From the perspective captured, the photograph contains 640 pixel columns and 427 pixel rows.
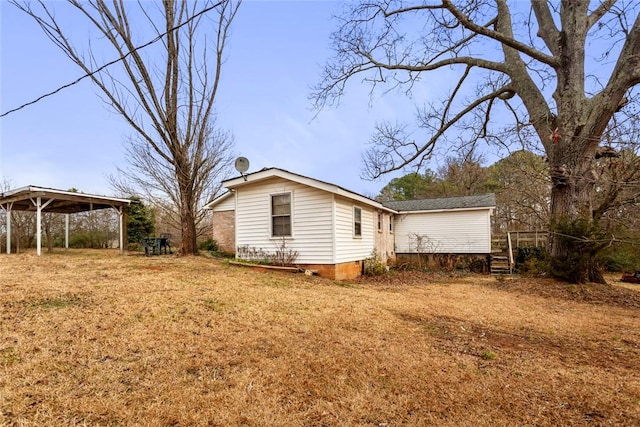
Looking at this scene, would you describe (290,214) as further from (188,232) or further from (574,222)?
(574,222)

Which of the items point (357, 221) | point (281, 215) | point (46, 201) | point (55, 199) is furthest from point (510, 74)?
point (46, 201)

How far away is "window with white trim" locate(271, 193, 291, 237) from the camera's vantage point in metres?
10.2

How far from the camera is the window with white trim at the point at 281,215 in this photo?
1024 cm

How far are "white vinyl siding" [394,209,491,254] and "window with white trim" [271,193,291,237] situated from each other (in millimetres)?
9127

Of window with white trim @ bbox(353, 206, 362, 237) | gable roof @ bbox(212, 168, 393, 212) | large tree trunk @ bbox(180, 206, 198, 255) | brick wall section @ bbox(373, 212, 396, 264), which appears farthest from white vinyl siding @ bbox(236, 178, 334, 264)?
brick wall section @ bbox(373, 212, 396, 264)

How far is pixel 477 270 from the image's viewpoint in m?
15.6

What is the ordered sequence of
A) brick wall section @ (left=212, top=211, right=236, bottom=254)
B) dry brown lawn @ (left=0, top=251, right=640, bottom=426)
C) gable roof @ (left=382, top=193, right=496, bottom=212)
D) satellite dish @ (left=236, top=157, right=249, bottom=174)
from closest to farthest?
dry brown lawn @ (left=0, top=251, right=640, bottom=426), satellite dish @ (left=236, top=157, right=249, bottom=174), gable roof @ (left=382, top=193, right=496, bottom=212), brick wall section @ (left=212, top=211, right=236, bottom=254)

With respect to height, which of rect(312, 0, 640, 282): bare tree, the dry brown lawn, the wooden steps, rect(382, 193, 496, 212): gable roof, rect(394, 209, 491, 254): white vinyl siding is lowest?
the wooden steps

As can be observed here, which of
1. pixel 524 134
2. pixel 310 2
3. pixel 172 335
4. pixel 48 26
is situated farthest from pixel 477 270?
pixel 48 26

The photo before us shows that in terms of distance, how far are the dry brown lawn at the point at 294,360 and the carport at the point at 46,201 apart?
7336 millimetres

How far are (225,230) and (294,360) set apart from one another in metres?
14.1

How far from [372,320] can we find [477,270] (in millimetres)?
12690

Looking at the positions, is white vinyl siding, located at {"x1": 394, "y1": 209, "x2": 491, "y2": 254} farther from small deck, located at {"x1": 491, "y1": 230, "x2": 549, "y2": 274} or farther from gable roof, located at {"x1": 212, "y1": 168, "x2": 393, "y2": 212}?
gable roof, located at {"x1": 212, "y1": 168, "x2": 393, "y2": 212}

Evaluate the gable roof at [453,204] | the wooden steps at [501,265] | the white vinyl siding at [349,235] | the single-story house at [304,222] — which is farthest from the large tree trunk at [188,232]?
the wooden steps at [501,265]
